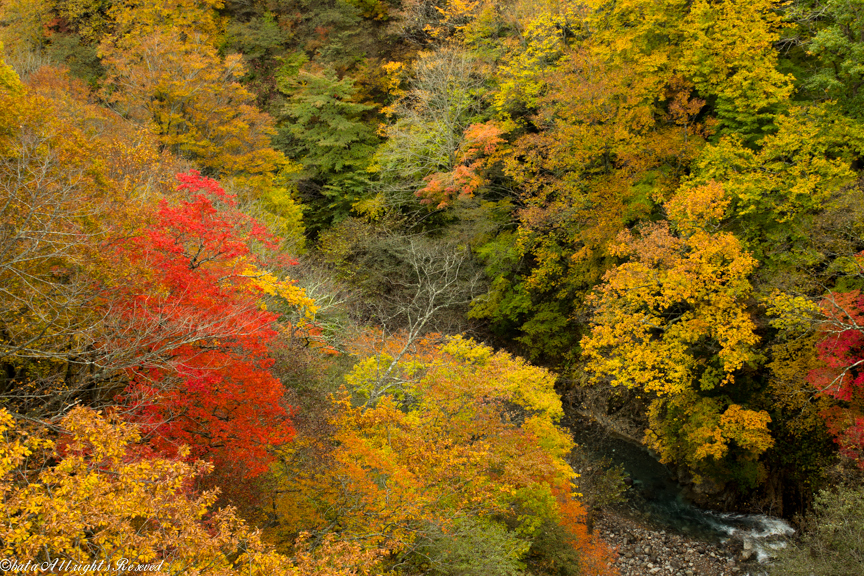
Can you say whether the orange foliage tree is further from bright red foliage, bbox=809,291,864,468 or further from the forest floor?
bright red foliage, bbox=809,291,864,468

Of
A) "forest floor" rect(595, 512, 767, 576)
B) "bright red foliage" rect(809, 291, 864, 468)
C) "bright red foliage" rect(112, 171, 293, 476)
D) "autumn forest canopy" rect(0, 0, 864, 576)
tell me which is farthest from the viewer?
"forest floor" rect(595, 512, 767, 576)

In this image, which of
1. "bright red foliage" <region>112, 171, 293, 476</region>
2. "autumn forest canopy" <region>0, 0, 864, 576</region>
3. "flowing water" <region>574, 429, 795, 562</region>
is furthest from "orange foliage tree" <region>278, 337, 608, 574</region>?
"flowing water" <region>574, 429, 795, 562</region>

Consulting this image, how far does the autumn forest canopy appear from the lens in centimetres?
782

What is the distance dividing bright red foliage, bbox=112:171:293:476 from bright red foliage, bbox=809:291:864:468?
12359mm

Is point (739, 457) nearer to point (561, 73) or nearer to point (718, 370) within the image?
point (718, 370)

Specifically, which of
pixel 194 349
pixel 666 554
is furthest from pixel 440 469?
pixel 666 554

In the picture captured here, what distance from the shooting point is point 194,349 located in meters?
9.36

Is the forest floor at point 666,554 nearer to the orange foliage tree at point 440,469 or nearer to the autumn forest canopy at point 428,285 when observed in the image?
the autumn forest canopy at point 428,285

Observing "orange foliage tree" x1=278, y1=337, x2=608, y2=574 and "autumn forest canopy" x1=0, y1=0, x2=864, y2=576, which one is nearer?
"autumn forest canopy" x1=0, y1=0, x2=864, y2=576

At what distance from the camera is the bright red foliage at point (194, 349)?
8.33 m

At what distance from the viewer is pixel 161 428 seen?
28.2ft

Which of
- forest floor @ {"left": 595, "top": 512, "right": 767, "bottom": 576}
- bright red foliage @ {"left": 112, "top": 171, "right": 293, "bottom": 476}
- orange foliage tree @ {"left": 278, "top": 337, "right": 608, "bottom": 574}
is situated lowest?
forest floor @ {"left": 595, "top": 512, "right": 767, "bottom": 576}

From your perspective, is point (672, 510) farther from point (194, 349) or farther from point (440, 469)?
point (194, 349)

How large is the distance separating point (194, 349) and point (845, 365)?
46.1 feet
